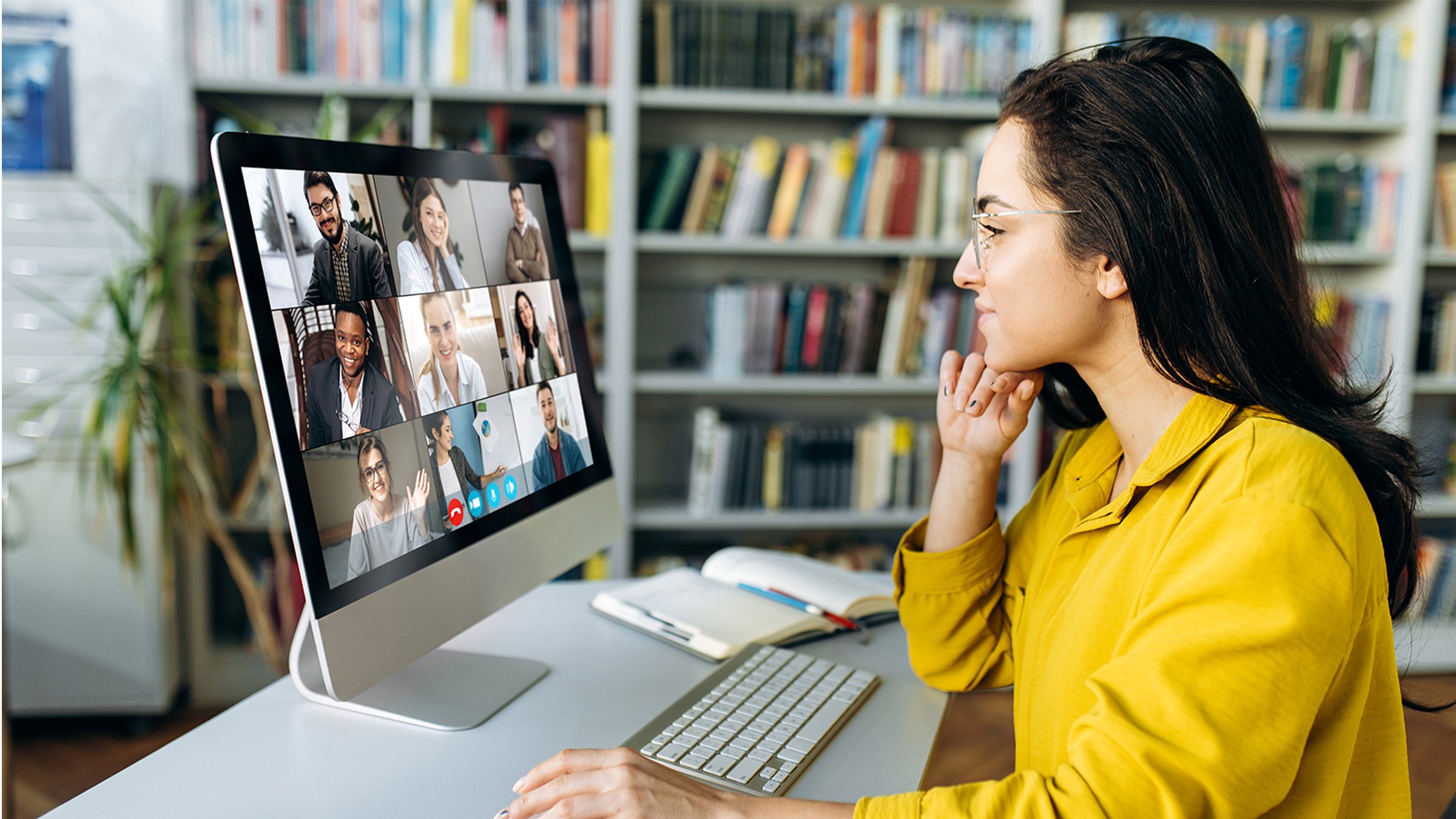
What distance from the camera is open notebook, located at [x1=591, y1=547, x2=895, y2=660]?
3.67 ft

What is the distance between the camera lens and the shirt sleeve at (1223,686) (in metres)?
0.61

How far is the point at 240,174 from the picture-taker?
0.74m

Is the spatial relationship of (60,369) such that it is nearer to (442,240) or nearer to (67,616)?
(67,616)

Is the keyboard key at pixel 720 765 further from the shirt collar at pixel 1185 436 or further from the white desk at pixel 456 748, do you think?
the shirt collar at pixel 1185 436

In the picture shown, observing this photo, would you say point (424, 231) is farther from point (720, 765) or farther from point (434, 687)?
point (720, 765)

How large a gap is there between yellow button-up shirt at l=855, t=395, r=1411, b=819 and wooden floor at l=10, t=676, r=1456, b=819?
1.46 metres

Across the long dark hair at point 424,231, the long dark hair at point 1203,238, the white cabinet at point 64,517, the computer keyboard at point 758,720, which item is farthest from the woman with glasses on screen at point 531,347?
the white cabinet at point 64,517

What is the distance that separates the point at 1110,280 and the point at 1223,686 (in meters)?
0.36

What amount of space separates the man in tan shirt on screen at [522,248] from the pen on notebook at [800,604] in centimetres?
48

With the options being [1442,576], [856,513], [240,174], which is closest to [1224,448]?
[240,174]

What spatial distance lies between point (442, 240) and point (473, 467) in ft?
0.70

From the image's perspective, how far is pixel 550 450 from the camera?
1.07 metres

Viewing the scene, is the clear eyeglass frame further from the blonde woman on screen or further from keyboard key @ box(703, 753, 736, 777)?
keyboard key @ box(703, 753, 736, 777)

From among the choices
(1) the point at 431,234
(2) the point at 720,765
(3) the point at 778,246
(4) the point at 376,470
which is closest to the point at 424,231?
(1) the point at 431,234
